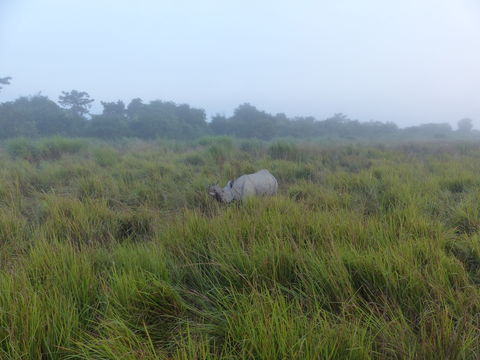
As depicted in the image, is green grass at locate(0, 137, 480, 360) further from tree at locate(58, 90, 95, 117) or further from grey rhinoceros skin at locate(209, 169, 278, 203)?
tree at locate(58, 90, 95, 117)

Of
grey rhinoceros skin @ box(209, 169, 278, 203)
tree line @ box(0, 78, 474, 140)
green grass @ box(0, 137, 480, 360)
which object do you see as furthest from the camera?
tree line @ box(0, 78, 474, 140)

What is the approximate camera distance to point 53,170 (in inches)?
196

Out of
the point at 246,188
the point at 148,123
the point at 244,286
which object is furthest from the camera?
the point at 148,123

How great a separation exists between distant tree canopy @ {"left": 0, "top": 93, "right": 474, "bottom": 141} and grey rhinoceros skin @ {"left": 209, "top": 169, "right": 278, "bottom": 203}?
1399 centimetres

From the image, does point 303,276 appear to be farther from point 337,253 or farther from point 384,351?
point 384,351

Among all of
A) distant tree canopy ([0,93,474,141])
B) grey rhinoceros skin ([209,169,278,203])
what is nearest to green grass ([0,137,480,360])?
grey rhinoceros skin ([209,169,278,203])

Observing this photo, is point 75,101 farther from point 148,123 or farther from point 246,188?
point 246,188

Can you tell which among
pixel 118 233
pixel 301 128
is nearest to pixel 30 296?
pixel 118 233

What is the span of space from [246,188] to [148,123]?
1717 centimetres

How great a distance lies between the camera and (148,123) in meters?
18.8

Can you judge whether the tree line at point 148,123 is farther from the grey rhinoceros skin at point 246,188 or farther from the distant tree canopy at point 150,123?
the grey rhinoceros skin at point 246,188

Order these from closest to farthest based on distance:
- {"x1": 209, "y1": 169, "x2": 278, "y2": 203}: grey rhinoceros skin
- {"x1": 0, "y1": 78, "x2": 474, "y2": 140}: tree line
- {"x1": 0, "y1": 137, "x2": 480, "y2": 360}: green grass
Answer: {"x1": 0, "y1": 137, "x2": 480, "y2": 360}: green grass
{"x1": 209, "y1": 169, "x2": 278, "y2": 203}: grey rhinoceros skin
{"x1": 0, "y1": 78, "x2": 474, "y2": 140}: tree line

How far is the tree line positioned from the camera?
16.2 m

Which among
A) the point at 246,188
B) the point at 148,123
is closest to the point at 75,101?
the point at 148,123
